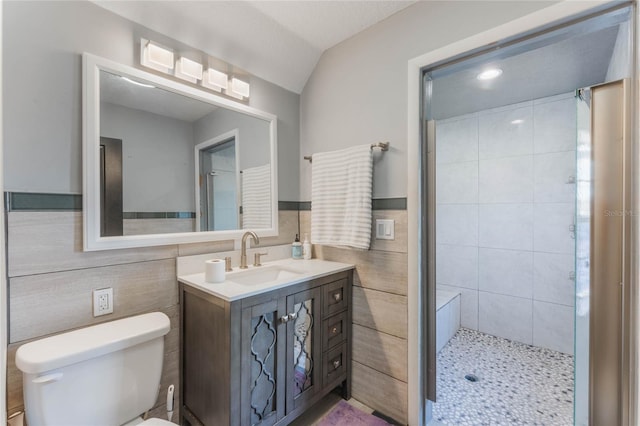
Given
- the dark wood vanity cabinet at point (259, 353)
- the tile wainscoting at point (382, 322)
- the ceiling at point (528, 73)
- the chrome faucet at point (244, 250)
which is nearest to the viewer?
the dark wood vanity cabinet at point (259, 353)

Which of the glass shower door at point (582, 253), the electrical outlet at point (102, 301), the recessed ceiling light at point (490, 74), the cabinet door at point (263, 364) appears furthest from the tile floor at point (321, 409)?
the recessed ceiling light at point (490, 74)

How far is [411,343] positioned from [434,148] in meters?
1.07

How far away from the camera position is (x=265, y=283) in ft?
4.63

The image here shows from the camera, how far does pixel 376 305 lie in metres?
1.71

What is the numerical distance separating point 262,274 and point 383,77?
1.37 m

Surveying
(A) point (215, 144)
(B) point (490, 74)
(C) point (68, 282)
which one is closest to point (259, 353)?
(C) point (68, 282)

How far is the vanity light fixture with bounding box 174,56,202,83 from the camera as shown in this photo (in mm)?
1528

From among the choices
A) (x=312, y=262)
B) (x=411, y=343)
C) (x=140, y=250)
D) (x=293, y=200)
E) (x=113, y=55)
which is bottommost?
(x=411, y=343)

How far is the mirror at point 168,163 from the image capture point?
1274 mm

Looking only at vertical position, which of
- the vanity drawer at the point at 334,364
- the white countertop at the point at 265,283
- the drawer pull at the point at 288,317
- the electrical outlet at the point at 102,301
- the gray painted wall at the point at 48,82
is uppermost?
the gray painted wall at the point at 48,82

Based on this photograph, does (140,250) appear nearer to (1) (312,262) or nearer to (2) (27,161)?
(2) (27,161)

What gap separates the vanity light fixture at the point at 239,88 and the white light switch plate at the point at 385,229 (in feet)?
3.74

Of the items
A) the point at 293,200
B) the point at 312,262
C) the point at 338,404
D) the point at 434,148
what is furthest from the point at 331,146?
the point at 338,404

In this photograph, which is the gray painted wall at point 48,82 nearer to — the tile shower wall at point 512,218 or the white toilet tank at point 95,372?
the white toilet tank at point 95,372
